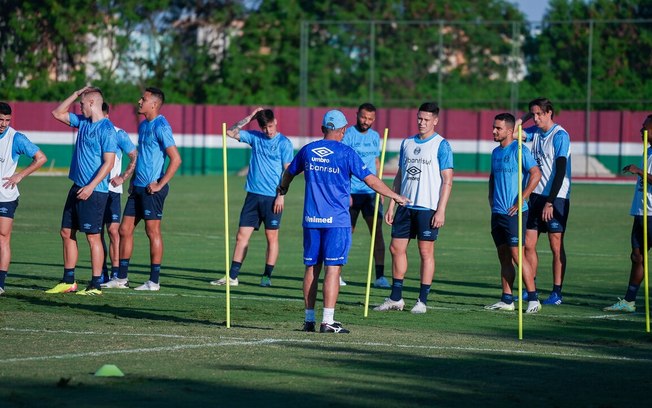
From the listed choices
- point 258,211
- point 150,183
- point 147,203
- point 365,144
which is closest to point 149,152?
point 150,183

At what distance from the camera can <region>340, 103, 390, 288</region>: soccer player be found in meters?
16.3

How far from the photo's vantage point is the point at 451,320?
41.2 ft

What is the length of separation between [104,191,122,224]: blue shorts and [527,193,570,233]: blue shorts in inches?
203

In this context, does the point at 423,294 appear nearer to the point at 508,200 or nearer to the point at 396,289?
the point at 396,289

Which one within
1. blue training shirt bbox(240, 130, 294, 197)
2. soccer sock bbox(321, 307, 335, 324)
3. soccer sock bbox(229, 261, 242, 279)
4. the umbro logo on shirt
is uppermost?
the umbro logo on shirt

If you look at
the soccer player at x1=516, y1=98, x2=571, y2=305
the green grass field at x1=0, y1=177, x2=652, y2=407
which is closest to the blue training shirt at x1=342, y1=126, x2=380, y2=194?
the green grass field at x1=0, y1=177, x2=652, y2=407

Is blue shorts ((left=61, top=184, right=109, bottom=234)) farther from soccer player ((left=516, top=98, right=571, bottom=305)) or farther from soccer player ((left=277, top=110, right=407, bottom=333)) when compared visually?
soccer player ((left=516, top=98, right=571, bottom=305))

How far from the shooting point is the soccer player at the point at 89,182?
13984 millimetres

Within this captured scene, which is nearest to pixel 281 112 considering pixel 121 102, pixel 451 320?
pixel 121 102

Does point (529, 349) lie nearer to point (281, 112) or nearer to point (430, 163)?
point (430, 163)

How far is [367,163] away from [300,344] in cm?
666

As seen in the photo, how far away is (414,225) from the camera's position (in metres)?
13.5

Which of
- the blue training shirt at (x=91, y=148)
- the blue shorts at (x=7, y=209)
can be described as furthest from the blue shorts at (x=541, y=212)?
the blue shorts at (x=7, y=209)

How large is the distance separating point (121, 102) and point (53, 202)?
963 inches
